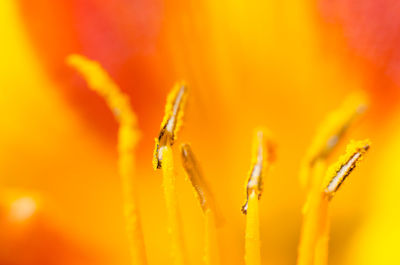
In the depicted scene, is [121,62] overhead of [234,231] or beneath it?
overhead

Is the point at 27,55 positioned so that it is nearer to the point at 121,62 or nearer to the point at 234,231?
the point at 121,62

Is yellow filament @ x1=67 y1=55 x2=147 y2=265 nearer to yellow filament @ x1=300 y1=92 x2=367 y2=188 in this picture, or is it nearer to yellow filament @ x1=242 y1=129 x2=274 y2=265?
yellow filament @ x1=242 y1=129 x2=274 y2=265

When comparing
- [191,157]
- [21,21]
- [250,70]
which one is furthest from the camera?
[250,70]

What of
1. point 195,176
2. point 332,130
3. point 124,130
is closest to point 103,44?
point 124,130

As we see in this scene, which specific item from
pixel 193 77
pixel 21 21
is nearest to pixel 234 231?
pixel 193 77

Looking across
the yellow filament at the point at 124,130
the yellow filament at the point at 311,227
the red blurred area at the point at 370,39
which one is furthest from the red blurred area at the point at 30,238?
the red blurred area at the point at 370,39

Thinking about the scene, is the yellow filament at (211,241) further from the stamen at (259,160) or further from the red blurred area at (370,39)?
the red blurred area at (370,39)

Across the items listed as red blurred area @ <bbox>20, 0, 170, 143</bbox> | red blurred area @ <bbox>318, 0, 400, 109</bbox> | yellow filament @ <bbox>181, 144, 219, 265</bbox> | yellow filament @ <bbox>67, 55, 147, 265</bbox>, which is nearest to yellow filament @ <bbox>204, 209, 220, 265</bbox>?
yellow filament @ <bbox>181, 144, 219, 265</bbox>

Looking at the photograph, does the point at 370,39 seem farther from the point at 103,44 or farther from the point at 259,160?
the point at 103,44
